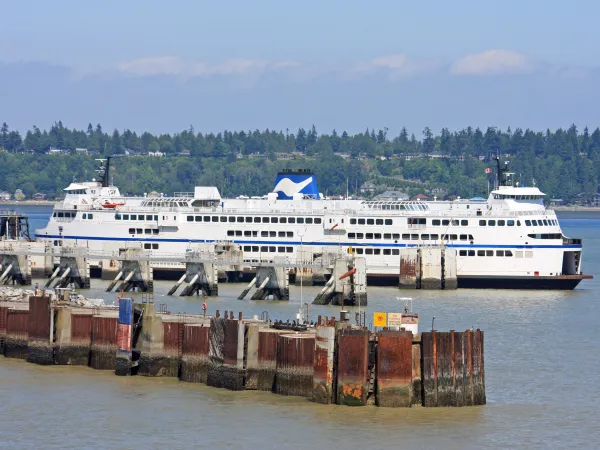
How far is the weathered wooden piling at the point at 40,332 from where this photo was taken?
51188 mm

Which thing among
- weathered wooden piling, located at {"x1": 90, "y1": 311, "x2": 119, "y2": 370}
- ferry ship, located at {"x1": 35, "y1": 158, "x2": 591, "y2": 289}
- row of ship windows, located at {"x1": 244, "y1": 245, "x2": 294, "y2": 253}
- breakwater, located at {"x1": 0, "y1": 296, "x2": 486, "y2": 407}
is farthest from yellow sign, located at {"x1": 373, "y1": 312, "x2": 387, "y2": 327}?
row of ship windows, located at {"x1": 244, "y1": 245, "x2": 294, "y2": 253}

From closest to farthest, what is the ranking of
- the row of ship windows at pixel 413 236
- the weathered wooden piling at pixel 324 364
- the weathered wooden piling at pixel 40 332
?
1. the weathered wooden piling at pixel 324 364
2. the weathered wooden piling at pixel 40 332
3. the row of ship windows at pixel 413 236

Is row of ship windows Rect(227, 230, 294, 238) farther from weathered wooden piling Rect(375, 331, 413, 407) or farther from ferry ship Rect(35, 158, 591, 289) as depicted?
weathered wooden piling Rect(375, 331, 413, 407)

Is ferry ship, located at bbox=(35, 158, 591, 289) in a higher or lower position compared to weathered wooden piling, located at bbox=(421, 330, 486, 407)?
higher

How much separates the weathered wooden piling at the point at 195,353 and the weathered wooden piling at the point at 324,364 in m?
5.40

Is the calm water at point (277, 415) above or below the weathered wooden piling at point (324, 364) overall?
below

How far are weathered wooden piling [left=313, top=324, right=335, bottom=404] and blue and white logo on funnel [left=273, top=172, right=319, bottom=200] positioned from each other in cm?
4857

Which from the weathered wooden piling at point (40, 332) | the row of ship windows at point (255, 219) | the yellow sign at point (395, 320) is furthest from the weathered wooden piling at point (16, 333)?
the row of ship windows at point (255, 219)

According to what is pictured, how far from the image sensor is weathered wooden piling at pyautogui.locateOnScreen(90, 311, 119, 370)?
164 feet

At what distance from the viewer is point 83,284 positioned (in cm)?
8012

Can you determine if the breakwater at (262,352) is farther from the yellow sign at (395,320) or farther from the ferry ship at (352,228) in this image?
the ferry ship at (352,228)

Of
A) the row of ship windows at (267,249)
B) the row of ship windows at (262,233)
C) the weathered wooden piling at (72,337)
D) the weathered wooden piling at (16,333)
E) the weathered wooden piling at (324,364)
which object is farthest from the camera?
the row of ship windows at (262,233)

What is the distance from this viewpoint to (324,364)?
42.2 m

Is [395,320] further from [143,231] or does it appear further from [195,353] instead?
[143,231]
